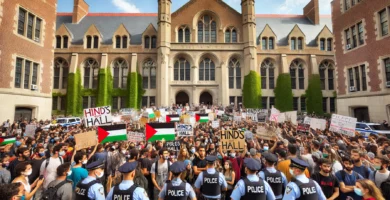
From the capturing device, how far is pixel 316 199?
11.5ft

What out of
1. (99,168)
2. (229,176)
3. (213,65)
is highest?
(213,65)

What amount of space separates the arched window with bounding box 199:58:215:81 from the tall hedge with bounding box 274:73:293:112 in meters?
10.3

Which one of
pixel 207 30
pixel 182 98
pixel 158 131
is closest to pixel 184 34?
pixel 207 30

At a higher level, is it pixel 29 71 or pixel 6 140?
pixel 29 71

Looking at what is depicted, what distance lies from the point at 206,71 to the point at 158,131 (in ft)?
76.9

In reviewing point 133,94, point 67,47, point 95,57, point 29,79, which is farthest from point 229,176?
point 67,47

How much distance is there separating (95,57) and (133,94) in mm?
8582

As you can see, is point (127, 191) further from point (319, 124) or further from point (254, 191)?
point (319, 124)

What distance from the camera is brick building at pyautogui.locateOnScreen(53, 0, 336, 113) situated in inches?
1178

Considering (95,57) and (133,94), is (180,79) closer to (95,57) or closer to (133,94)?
(133,94)

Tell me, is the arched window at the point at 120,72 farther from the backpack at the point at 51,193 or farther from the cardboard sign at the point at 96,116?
the backpack at the point at 51,193

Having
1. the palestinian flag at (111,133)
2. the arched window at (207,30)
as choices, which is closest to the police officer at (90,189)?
the palestinian flag at (111,133)

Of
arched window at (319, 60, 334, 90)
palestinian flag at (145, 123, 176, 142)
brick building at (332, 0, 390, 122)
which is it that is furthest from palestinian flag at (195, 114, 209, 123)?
arched window at (319, 60, 334, 90)

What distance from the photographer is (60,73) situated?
30.4 metres
